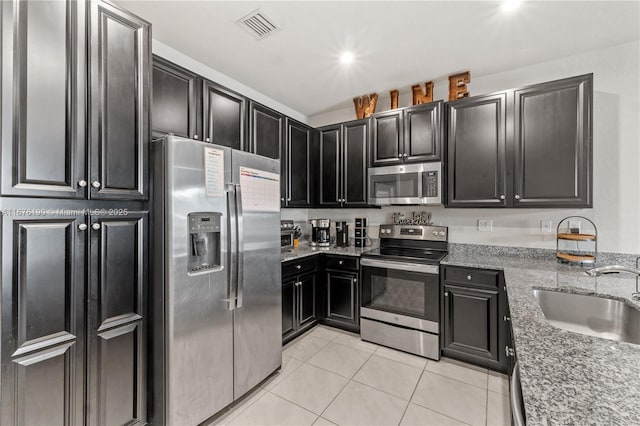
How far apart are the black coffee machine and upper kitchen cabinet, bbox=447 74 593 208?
1273 mm

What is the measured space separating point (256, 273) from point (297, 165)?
160cm

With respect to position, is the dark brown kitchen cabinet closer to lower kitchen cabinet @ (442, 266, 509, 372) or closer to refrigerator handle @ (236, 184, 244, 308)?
refrigerator handle @ (236, 184, 244, 308)

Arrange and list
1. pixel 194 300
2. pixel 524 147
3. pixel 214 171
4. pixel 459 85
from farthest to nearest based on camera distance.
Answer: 1. pixel 459 85
2. pixel 524 147
3. pixel 214 171
4. pixel 194 300

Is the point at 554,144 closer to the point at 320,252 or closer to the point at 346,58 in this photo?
the point at 346,58

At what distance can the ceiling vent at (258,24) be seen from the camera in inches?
75.8

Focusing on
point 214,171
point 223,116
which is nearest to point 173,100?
point 223,116

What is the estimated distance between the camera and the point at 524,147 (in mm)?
2338

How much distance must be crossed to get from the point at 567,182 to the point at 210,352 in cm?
300

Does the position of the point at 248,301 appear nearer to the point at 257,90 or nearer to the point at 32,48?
the point at 32,48

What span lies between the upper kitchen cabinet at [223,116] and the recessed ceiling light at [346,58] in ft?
3.27

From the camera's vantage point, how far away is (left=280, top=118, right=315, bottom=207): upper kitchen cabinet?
121 inches

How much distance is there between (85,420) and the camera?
4.45ft

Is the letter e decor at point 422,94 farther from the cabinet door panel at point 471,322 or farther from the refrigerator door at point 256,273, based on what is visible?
the cabinet door panel at point 471,322

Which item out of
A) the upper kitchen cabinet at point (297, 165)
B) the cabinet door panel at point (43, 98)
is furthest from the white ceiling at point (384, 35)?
Answer: the cabinet door panel at point (43, 98)
